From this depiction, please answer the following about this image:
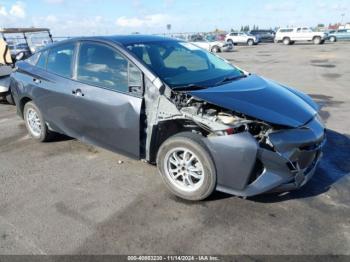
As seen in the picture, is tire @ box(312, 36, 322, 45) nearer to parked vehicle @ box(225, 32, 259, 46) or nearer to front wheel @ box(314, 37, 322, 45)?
front wheel @ box(314, 37, 322, 45)

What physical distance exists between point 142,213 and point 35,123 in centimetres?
302

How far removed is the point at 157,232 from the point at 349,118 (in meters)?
5.09

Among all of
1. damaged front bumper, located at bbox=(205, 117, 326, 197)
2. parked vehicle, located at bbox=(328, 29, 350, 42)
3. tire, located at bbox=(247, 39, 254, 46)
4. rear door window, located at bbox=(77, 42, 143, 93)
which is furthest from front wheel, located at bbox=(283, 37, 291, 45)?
damaged front bumper, located at bbox=(205, 117, 326, 197)

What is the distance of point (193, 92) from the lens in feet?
11.8

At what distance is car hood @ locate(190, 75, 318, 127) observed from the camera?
3356 millimetres

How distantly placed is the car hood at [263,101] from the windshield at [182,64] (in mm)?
317

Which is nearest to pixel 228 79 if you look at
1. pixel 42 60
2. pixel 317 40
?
pixel 42 60

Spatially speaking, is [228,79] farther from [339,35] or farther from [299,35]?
[339,35]

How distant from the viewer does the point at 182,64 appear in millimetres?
4340

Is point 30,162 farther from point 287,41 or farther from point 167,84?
point 287,41

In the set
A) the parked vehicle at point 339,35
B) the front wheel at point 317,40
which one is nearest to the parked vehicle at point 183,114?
the front wheel at point 317,40

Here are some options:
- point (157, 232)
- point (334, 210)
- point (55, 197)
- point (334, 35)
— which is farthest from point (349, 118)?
point (334, 35)

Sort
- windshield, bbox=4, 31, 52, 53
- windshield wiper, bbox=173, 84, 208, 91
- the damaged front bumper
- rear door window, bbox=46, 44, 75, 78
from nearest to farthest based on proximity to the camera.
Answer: the damaged front bumper
windshield wiper, bbox=173, 84, 208, 91
rear door window, bbox=46, 44, 75, 78
windshield, bbox=4, 31, 52, 53

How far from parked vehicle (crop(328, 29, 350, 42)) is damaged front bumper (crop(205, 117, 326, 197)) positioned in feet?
138
